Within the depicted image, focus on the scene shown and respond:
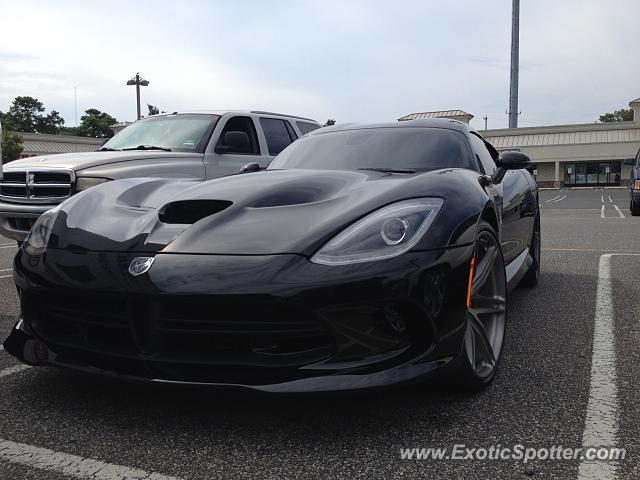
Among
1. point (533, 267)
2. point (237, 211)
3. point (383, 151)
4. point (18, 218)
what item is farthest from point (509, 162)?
point (18, 218)

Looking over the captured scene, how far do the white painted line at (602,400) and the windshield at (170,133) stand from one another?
15.1 feet

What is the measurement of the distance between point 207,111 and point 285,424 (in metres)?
5.73

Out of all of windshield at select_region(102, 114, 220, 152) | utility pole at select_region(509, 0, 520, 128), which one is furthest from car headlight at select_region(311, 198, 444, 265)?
utility pole at select_region(509, 0, 520, 128)

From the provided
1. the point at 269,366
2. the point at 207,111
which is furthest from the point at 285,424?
the point at 207,111

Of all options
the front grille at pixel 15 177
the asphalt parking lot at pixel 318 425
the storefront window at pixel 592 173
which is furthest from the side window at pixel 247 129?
the storefront window at pixel 592 173

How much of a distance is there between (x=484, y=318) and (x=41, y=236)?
204 centimetres

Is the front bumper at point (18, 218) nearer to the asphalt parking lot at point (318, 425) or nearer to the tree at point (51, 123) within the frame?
the asphalt parking lot at point (318, 425)

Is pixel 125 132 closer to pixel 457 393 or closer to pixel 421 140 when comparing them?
pixel 421 140

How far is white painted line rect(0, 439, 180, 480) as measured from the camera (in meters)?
1.89

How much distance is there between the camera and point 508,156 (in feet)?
12.4

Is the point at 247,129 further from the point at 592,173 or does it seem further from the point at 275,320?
the point at 592,173

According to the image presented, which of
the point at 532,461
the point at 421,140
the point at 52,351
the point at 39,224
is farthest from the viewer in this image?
the point at 421,140

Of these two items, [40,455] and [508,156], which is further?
[508,156]

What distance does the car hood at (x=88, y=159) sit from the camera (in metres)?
5.73
